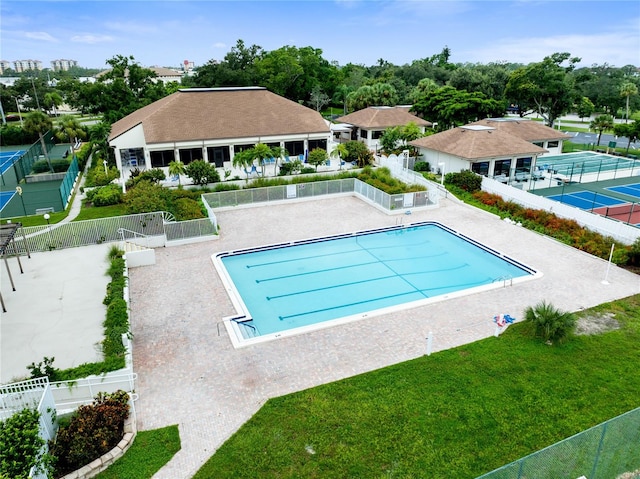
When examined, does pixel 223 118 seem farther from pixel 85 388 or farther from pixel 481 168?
pixel 85 388

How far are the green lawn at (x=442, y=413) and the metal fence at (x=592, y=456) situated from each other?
1324mm

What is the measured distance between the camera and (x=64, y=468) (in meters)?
9.64

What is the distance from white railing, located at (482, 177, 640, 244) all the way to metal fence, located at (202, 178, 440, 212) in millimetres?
4101

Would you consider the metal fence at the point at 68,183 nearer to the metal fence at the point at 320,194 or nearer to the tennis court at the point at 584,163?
the metal fence at the point at 320,194

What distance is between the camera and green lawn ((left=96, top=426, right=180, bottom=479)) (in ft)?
31.4

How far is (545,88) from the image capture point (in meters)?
49.5

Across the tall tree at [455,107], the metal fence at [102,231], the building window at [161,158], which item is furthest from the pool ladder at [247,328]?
the tall tree at [455,107]

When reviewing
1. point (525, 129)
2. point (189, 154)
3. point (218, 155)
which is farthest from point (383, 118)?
point (189, 154)

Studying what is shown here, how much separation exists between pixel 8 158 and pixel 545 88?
5820cm

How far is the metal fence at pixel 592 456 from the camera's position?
811cm

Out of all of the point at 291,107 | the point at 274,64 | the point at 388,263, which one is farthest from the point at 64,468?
the point at 274,64

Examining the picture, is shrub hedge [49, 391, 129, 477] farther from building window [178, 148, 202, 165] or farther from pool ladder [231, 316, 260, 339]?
building window [178, 148, 202, 165]

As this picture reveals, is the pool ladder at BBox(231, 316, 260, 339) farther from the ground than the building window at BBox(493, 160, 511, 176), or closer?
closer

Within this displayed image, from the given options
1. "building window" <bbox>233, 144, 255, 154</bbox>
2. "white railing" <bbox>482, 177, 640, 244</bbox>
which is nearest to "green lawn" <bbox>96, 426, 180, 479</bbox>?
"white railing" <bbox>482, 177, 640, 244</bbox>
